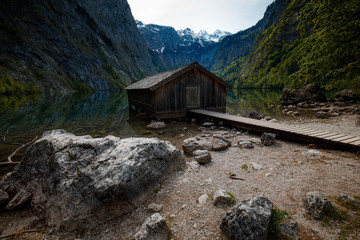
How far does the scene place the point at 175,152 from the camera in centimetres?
568

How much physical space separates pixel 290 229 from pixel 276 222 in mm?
216

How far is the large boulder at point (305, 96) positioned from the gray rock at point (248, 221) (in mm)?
24546

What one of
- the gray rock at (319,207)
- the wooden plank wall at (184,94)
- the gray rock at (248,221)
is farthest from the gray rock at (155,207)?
the wooden plank wall at (184,94)

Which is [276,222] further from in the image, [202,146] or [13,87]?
[13,87]

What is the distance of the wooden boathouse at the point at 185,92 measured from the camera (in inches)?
560

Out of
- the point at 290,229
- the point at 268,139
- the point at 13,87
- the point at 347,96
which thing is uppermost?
the point at 13,87

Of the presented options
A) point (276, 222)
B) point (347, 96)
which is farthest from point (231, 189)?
point (347, 96)

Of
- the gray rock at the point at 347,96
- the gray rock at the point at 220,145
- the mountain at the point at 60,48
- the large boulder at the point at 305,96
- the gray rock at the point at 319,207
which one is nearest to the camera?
the gray rock at the point at 319,207

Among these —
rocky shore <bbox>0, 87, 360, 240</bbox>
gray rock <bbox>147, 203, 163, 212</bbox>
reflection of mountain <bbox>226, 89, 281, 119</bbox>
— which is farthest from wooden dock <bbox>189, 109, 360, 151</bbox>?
reflection of mountain <bbox>226, 89, 281, 119</bbox>

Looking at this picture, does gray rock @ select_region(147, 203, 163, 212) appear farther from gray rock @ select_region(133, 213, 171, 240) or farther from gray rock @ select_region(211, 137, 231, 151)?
gray rock @ select_region(211, 137, 231, 151)

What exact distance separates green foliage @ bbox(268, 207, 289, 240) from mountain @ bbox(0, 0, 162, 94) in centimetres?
5938

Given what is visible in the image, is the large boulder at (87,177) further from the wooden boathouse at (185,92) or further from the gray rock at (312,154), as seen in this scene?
the wooden boathouse at (185,92)

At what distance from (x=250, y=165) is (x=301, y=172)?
1395 millimetres

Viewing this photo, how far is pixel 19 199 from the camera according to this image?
453 centimetres
